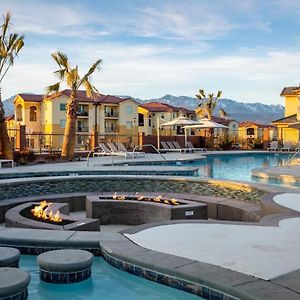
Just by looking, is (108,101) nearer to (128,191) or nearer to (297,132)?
(297,132)

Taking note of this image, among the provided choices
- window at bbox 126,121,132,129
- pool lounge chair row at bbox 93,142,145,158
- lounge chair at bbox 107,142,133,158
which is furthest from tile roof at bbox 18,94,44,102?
lounge chair at bbox 107,142,133,158

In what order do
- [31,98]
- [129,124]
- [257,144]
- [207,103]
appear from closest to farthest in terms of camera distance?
[257,144] < [207,103] < [31,98] < [129,124]

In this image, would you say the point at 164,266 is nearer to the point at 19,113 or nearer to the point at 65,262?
the point at 65,262

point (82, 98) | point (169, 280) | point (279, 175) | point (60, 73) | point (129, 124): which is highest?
point (82, 98)

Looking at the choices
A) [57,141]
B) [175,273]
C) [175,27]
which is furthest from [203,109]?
[175,273]

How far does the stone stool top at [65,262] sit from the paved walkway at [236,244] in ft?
2.93

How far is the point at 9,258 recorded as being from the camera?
4.84m

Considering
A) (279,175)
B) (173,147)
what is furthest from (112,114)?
(279,175)

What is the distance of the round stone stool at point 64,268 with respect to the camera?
466 cm

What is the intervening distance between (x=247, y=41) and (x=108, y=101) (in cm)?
2759

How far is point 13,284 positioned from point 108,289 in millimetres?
1093

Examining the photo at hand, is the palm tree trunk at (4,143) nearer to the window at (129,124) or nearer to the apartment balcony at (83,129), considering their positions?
the apartment balcony at (83,129)

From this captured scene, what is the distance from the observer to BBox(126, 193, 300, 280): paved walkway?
14.9 ft

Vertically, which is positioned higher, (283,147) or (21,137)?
(21,137)
